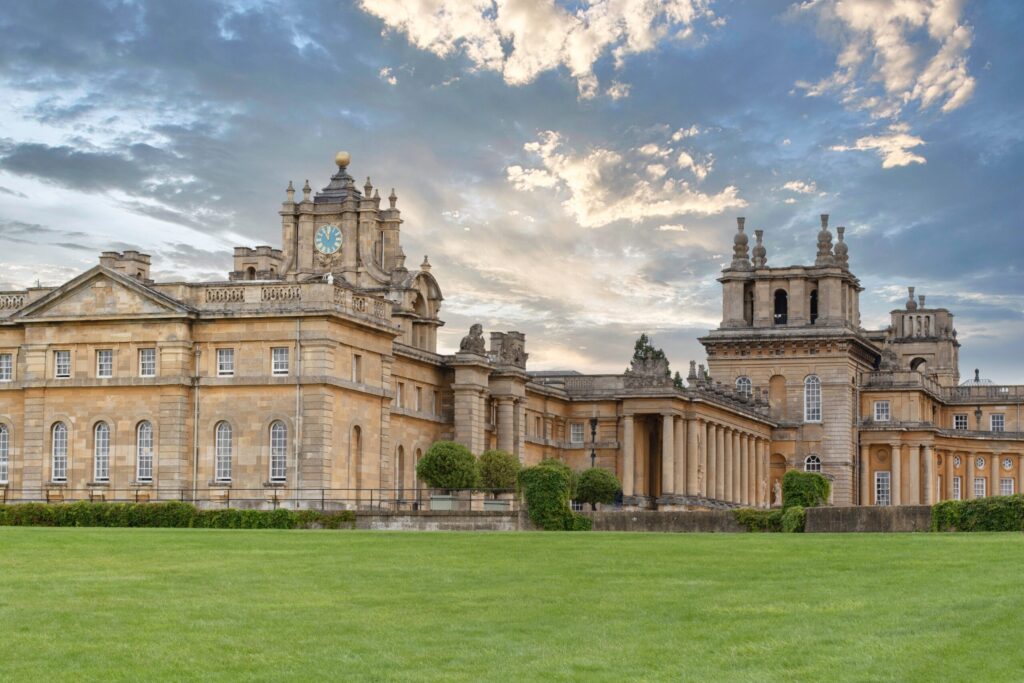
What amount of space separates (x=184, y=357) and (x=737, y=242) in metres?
66.4

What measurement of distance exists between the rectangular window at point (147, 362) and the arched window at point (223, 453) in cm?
341

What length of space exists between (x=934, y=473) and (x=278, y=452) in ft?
245

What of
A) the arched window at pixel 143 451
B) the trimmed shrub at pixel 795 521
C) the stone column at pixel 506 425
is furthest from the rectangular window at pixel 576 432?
the trimmed shrub at pixel 795 521

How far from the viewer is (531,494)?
52875 millimetres

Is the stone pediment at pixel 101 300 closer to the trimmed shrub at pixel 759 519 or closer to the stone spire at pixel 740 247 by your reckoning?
the trimmed shrub at pixel 759 519

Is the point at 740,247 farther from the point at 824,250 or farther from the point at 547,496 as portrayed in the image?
the point at 547,496

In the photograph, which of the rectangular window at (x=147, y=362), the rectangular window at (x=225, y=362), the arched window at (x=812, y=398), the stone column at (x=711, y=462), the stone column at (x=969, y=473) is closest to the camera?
the rectangular window at (x=225, y=362)

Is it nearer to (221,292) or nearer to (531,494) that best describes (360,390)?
(221,292)

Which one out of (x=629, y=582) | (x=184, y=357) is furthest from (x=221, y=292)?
(x=629, y=582)

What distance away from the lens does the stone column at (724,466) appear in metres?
103

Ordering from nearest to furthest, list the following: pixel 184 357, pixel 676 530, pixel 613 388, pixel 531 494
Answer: pixel 676 530, pixel 531 494, pixel 184 357, pixel 613 388

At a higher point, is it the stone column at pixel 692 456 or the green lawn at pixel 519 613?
the stone column at pixel 692 456

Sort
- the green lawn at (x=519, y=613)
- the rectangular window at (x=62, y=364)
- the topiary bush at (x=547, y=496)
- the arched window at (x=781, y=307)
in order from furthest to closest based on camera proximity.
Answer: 1. the arched window at (x=781, y=307)
2. the rectangular window at (x=62, y=364)
3. the topiary bush at (x=547, y=496)
4. the green lawn at (x=519, y=613)

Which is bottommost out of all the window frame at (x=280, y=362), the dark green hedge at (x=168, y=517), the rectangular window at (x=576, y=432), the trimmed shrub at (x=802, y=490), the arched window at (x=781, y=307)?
the dark green hedge at (x=168, y=517)
